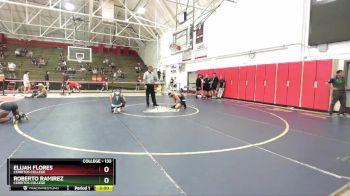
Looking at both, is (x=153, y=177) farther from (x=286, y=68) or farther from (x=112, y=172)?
(x=286, y=68)

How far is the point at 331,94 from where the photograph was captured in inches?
356

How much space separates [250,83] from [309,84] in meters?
3.77

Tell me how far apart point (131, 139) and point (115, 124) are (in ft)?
5.47

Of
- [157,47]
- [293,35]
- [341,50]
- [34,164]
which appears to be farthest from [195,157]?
[157,47]

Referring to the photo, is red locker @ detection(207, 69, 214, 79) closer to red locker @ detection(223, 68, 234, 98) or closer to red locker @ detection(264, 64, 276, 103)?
red locker @ detection(223, 68, 234, 98)

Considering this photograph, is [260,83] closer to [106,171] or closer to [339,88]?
[339,88]

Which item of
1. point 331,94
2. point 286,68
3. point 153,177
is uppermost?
point 286,68

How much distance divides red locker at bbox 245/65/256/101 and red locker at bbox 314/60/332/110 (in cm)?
390

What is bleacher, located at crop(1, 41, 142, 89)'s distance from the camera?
24344 millimetres

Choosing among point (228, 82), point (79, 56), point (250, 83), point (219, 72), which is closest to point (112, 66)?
point (79, 56)

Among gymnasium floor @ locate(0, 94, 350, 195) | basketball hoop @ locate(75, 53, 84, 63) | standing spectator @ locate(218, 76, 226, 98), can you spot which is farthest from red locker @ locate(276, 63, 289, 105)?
basketball hoop @ locate(75, 53, 84, 63)

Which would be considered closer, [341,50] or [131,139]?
[131,139]

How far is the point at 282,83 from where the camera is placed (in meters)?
11.4

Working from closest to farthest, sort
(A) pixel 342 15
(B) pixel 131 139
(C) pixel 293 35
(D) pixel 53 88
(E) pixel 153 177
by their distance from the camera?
(E) pixel 153 177
(B) pixel 131 139
(A) pixel 342 15
(C) pixel 293 35
(D) pixel 53 88
